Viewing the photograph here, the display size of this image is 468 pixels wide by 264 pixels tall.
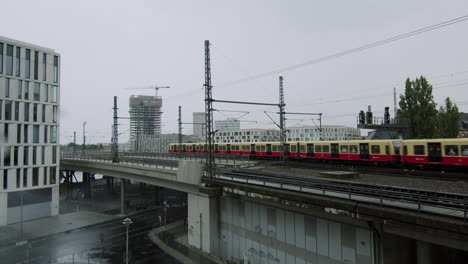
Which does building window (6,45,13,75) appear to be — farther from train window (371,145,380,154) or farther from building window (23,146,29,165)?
train window (371,145,380,154)

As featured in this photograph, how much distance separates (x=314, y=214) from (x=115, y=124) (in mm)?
25611

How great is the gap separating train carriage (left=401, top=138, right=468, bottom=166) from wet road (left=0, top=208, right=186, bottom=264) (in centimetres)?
2139

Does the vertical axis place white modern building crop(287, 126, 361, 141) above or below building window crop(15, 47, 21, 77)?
below

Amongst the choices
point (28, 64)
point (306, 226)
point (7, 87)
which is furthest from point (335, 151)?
point (28, 64)

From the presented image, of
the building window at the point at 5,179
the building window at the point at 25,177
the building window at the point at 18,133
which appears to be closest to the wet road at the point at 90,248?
the building window at the point at 5,179

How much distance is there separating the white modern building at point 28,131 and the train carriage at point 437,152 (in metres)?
39.8

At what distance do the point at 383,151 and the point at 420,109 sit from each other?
12686 millimetres

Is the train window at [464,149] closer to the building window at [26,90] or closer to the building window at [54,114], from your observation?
the building window at [54,114]

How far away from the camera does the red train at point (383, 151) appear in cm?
2023

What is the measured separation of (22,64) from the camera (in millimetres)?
31359

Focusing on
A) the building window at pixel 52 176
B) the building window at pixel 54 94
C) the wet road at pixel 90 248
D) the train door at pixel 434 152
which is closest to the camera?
the wet road at pixel 90 248

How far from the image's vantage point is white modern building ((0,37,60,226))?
2947 cm

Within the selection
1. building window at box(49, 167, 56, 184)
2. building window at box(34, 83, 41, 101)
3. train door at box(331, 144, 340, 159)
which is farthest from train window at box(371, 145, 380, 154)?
building window at box(34, 83, 41, 101)

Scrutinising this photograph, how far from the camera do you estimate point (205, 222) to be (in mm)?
19312
